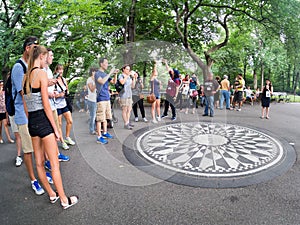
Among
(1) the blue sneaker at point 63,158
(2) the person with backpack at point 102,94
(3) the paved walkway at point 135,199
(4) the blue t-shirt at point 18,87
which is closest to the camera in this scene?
(3) the paved walkway at point 135,199

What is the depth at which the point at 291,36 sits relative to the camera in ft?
32.5

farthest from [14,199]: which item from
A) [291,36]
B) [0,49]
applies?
[291,36]

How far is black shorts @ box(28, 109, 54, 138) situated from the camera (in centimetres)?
255

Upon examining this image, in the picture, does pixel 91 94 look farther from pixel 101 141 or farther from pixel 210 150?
pixel 210 150

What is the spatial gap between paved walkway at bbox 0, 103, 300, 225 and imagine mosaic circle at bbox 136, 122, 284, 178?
0.48 m

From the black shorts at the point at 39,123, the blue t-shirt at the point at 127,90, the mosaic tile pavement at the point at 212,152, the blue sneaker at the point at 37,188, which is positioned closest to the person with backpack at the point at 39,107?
the black shorts at the point at 39,123

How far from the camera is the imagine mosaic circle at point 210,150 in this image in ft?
Result: 13.1

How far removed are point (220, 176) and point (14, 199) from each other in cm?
304

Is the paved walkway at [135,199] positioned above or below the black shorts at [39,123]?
below

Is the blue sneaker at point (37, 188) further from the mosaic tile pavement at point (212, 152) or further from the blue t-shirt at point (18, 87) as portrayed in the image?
the mosaic tile pavement at point (212, 152)

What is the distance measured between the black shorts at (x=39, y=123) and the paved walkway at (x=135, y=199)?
97 cm

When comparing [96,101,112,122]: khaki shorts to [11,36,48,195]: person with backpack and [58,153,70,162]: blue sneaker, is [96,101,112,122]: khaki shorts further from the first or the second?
[11,36,48,195]: person with backpack

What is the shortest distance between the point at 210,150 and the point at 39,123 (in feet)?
11.5

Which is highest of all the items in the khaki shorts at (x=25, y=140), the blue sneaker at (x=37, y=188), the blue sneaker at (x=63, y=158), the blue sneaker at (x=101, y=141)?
the khaki shorts at (x=25, y=140)
